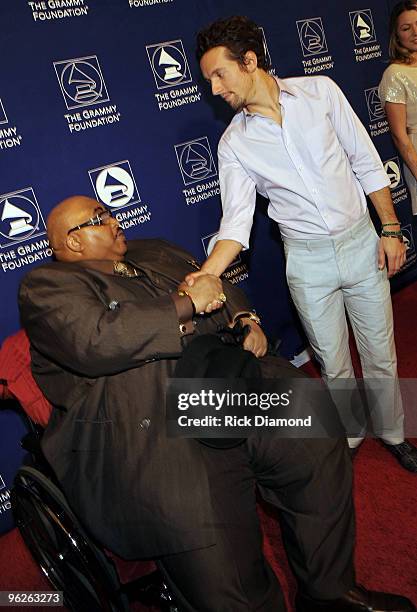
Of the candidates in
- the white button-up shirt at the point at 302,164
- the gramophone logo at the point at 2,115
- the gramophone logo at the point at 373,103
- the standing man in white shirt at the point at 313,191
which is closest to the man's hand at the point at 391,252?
the standing man in white shirt at the point at 313,191

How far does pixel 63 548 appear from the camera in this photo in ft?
6.28

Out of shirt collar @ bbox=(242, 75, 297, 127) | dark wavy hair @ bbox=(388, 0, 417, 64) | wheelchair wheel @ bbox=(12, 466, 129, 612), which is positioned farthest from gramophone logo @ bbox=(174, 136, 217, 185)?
wheelchair wheel @ bbox=(12, 466, 129, 612)

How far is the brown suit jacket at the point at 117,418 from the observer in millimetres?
1664

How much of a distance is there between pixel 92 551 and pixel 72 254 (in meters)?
0.92

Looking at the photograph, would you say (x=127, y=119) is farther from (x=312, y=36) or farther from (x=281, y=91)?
(x=312, y=36)

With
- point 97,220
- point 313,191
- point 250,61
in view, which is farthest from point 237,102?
point 97,220

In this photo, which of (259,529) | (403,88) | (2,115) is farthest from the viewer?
(403,88)

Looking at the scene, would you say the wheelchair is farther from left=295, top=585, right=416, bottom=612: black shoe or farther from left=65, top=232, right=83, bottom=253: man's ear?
left=65, top=232, right=83, bottom=253: man's ear

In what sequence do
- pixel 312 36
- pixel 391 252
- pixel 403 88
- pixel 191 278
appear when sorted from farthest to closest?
pixel 312 36 → pixel 403 88 → pixel 391 252 → pixel 191 278

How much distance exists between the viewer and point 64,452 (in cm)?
179

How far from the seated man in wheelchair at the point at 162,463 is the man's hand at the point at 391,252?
0.74 metres

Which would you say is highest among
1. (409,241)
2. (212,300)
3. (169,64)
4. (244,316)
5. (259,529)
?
(169,64)

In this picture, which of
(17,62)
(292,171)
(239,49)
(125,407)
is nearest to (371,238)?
(292,171)

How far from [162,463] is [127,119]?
181 centimetres
